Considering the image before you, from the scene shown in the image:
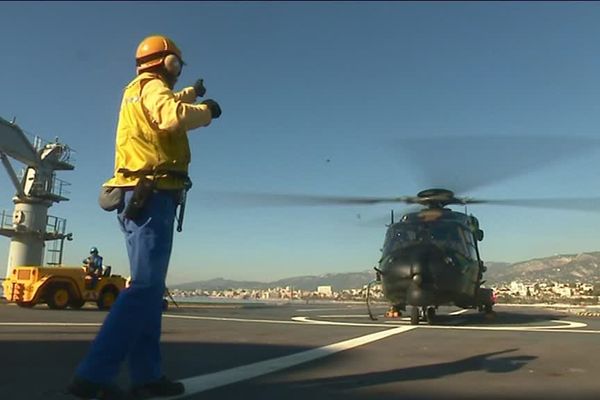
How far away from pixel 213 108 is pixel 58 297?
16348mm

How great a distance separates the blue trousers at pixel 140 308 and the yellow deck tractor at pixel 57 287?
15.7 m

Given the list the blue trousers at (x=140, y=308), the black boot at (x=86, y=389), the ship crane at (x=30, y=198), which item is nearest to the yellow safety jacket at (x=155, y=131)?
the blue trousers at (x=140, y=308)

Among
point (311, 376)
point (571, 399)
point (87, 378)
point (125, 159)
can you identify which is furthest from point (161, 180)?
point (571, 399)

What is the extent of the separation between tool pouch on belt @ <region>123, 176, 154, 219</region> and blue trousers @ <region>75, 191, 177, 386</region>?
0.16 ft

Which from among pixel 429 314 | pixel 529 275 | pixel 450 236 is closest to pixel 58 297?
pixel 429 314

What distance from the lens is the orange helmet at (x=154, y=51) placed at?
383 centimetres

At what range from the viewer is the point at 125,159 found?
3658 millimetres

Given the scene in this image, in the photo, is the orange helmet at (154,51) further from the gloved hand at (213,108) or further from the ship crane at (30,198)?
the ship crane at (30,198)

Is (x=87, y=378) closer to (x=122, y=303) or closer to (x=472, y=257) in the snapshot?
(x=122, y=303)

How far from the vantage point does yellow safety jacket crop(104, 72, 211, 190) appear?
3.43 metres

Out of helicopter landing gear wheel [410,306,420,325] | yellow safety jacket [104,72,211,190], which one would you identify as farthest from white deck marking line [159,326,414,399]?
helicopter landing gear wheel [410,306,420,325]

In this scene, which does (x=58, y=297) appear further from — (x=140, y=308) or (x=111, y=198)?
(x=140, y=308)

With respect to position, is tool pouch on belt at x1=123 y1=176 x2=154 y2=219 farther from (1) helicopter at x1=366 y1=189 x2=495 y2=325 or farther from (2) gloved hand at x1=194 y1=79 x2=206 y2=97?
(1) helicopter at x1=366 y1=189 x2=495 y2=325

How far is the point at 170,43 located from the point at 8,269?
31893mm
